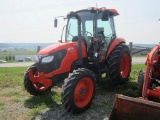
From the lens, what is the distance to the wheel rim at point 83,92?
587 centimetres

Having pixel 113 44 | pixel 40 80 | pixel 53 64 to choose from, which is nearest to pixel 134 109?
pixel 53 64

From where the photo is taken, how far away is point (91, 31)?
293 inches

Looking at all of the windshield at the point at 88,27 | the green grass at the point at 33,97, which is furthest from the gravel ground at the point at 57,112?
the windshield at the point at 88,27

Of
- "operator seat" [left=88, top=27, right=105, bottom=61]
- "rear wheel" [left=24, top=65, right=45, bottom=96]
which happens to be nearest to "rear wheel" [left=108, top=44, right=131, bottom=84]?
"operator seat" [left=88, top=27, right=105, bottom=61]

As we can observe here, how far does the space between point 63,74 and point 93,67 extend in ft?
4.11

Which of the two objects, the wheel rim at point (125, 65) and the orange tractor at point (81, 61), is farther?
the wheel rim at point (125, 65)

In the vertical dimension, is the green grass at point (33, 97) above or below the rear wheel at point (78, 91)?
below

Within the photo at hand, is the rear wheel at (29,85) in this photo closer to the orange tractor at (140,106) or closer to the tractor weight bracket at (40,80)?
the tractor weight bracket at (40,80)

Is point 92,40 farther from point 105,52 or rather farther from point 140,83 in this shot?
point 140,83

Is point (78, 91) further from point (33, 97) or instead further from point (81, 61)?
point (33, 97)

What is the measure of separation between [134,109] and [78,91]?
1.69 m

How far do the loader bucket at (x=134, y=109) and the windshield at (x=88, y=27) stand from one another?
3053mm

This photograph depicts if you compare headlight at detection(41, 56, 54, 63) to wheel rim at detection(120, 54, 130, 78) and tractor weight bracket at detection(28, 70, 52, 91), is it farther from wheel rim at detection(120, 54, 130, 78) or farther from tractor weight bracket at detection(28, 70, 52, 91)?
wheel rim at detection(120, 54, 130, 78)

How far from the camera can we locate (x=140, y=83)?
6.62 meters
